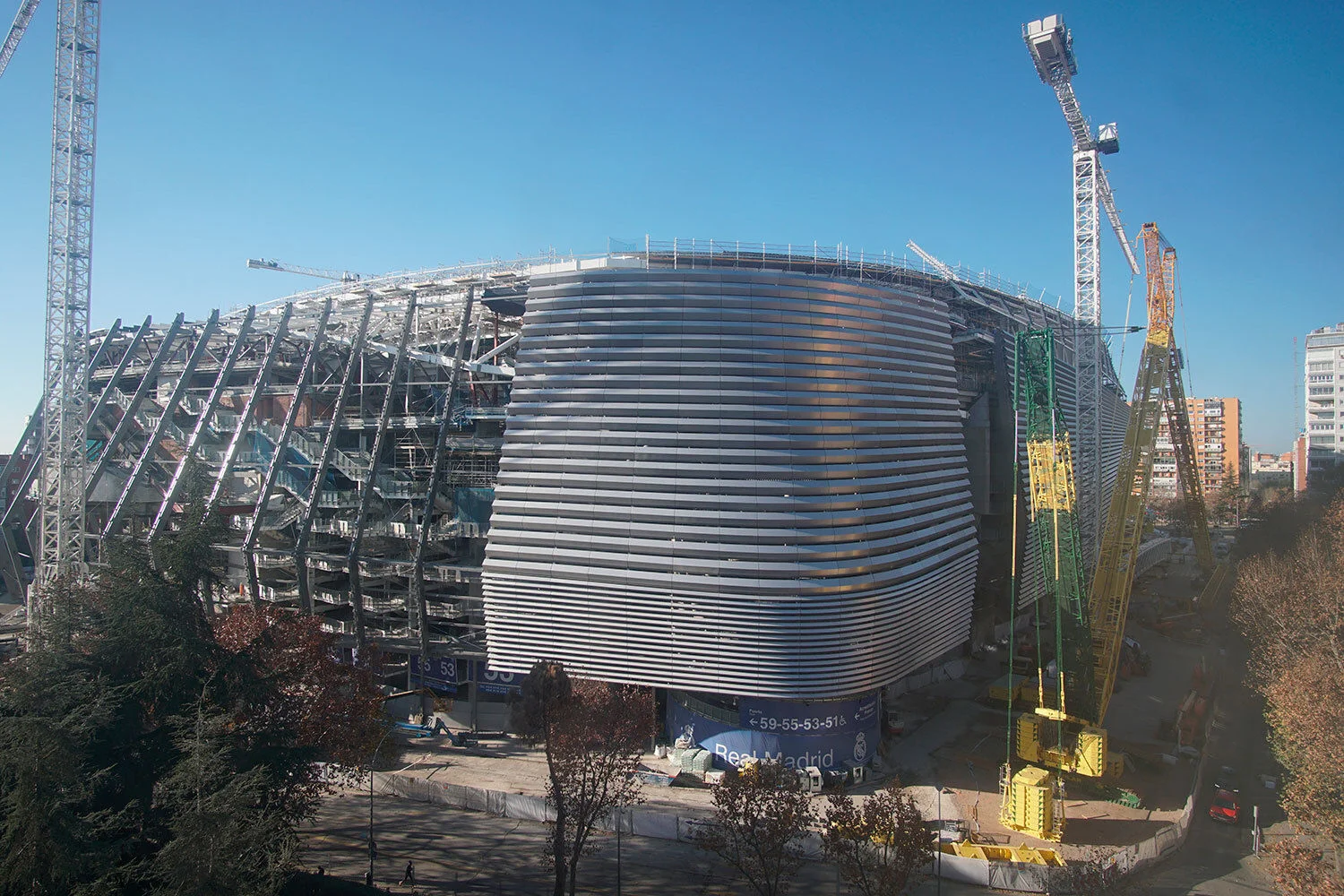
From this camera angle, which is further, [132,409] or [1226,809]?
→ [132,409]

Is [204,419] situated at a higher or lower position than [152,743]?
higher

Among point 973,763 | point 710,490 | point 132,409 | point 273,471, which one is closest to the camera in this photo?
point 710,490

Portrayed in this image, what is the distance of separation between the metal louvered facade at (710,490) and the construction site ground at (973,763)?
5.01m

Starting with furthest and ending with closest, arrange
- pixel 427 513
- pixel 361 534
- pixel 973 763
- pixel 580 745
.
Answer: pixel 361 534
pixel 427 513
pixel 973 763
pixel 580 745

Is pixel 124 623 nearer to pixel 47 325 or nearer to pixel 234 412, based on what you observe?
pixel 47 325

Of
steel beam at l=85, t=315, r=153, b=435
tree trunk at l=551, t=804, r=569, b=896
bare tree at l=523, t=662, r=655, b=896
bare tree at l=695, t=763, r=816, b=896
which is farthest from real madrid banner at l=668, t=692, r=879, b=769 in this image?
steel beam at l=85, t=315, r=153, b=435

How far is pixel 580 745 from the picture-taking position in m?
27.1

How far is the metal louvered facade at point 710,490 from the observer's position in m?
35.6

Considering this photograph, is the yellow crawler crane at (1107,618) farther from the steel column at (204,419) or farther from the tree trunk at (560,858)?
the steel column at (204,419)

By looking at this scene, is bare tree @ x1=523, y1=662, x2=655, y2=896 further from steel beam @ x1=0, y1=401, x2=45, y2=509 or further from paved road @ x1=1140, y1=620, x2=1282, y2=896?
steel beam @ x1=0, y1=401, x2=45, y2=509

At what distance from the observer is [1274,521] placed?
8356 cm

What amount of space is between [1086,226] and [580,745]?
62.1 metres

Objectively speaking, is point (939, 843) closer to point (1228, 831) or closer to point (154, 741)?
point (1228, 831)

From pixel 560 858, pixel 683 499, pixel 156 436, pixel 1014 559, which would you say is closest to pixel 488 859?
pixel 560 858
